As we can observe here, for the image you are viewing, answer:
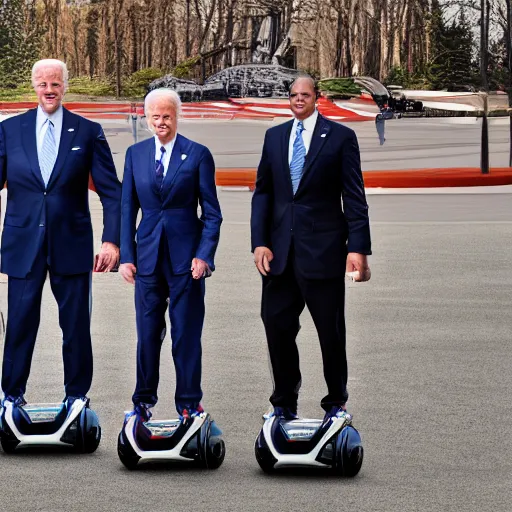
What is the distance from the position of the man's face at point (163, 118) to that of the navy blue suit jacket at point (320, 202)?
390mm

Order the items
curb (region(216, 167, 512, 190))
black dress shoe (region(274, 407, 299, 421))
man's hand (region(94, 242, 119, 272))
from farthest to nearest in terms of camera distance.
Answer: curb (region(216, 167, 512, 190))
man's hand (region(94, 242, 119, 272))
black dress shoe (region(274, 407, 299, 421))

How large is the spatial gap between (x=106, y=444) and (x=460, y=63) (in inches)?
891

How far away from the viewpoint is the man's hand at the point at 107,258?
6801 mm

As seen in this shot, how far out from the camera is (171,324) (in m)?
6.60

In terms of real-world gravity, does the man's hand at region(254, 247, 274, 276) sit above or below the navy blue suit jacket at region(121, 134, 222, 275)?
below

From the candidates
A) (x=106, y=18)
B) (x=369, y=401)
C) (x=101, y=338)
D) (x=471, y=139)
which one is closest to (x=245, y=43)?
(x=106, y=18)

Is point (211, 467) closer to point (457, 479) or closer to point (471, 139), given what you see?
point (457, 479)

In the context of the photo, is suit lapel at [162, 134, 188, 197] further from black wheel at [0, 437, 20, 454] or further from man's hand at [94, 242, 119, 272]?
black wheel at [0, 437, 20, 454]

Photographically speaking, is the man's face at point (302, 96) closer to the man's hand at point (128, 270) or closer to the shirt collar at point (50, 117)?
the man's hand at point (128, 270)

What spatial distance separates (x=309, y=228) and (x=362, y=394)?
2.05 meters

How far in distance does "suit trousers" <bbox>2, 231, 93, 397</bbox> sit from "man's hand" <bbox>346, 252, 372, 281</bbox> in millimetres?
1138

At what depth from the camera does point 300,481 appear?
6.52 metres

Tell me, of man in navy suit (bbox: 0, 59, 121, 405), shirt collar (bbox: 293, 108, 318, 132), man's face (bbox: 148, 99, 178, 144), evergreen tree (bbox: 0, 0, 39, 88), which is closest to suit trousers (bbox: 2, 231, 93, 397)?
→ man in navy suit (bbox: 0, 59, 121, 405)

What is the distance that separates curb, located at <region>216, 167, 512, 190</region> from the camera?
27.0m
